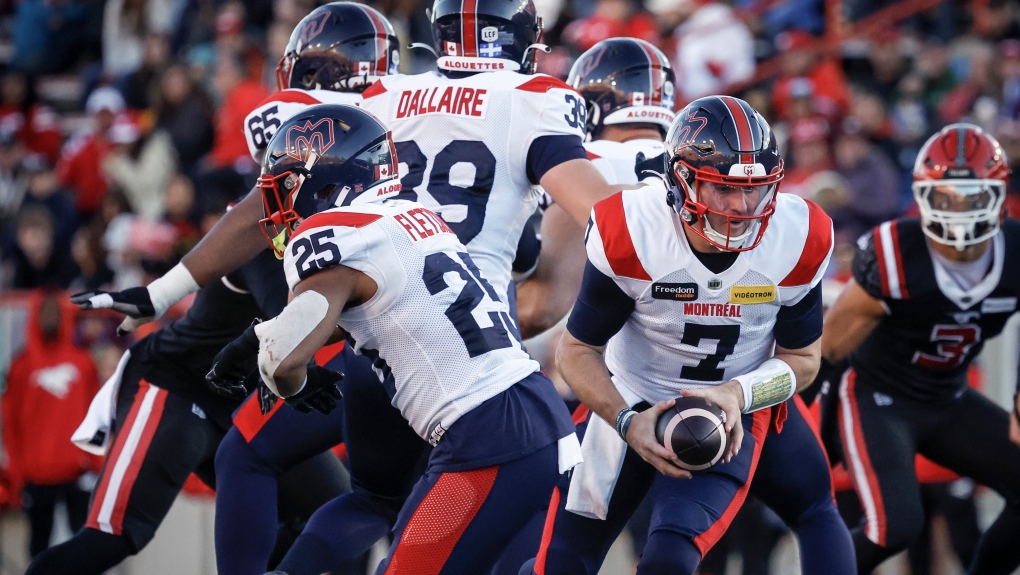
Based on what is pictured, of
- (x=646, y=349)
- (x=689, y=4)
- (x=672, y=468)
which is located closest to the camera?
(x=672, y=468)

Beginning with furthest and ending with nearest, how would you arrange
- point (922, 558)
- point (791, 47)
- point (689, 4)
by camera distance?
point (689, 4) < point (791, 47) < point (922, 558)

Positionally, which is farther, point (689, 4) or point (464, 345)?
point (689, 4)

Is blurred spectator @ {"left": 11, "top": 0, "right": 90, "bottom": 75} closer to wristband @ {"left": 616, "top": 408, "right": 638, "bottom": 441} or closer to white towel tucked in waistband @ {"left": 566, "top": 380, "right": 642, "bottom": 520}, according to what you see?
white towel tucked in waistband @ {"left": 566, "top": 380, "right": 642, "bottom": 520}

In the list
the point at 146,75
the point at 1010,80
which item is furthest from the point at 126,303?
the point at 146,75

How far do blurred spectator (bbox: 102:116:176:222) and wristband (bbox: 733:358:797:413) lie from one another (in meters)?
8.05

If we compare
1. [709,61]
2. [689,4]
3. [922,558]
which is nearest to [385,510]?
[922,558]

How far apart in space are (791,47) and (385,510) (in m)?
7.46

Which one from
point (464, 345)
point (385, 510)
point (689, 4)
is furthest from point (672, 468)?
point (689, 4)

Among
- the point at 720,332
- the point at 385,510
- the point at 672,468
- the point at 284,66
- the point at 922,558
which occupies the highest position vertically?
the point at 284,66

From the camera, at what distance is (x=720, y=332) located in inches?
165

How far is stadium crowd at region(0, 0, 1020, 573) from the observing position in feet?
29.9

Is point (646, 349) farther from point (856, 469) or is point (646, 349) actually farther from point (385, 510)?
point (856, 469)

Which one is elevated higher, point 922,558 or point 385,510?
point 385,510

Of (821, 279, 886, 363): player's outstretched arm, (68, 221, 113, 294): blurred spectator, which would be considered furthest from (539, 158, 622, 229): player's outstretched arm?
(68, 221, 113, 294): blurred spectator
